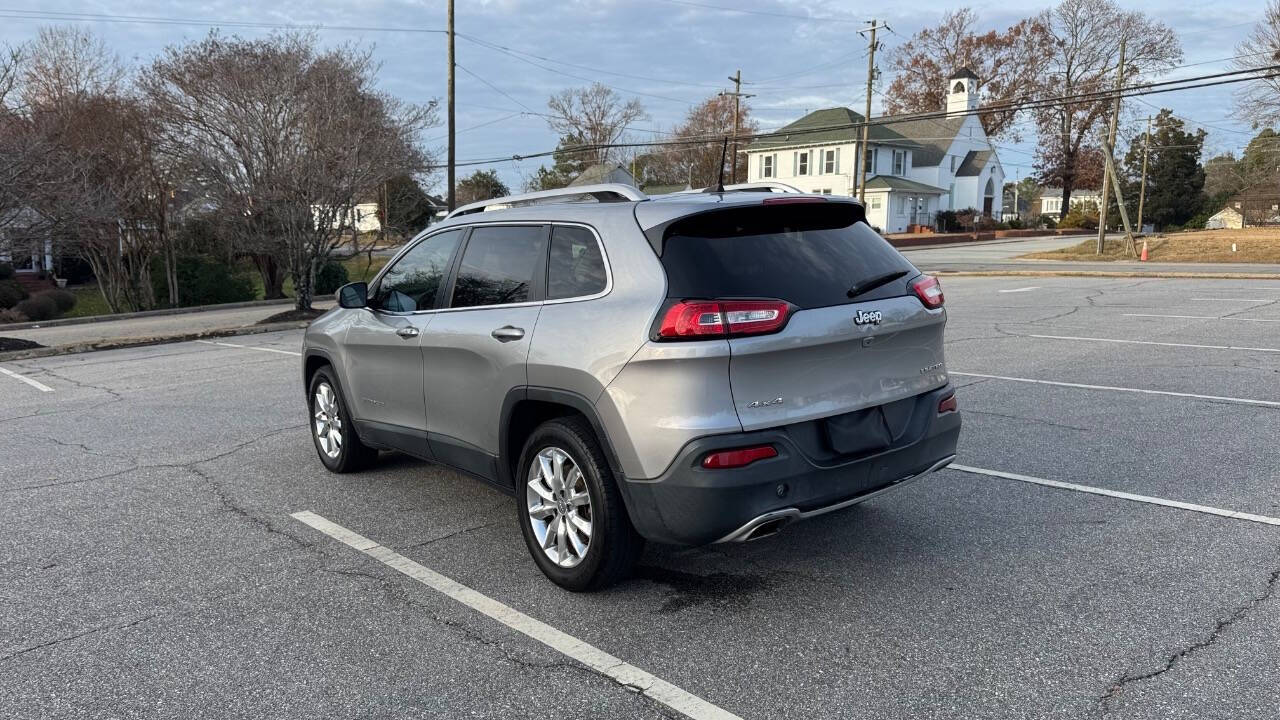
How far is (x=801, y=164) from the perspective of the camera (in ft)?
202

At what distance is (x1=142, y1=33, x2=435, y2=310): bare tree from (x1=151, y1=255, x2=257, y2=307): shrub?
7394 millimetres

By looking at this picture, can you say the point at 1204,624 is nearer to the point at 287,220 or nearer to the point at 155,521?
the point at 155,521

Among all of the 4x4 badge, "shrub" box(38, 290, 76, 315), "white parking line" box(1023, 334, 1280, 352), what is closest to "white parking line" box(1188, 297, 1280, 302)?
"white parking line" box(1023, 334, 1280, 352)

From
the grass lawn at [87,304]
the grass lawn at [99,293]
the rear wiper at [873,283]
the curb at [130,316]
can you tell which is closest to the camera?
the rear wiper at [873,283]

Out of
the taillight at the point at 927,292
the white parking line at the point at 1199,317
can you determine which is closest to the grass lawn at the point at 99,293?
the white parking line at the point at 1199,317

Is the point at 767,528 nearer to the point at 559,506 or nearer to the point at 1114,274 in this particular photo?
the point at 559,506

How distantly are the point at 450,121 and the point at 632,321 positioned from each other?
2407cm

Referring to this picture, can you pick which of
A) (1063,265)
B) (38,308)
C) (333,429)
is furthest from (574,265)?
(1063,265)

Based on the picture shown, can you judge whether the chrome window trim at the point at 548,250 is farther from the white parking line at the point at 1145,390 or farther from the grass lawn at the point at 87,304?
the grass lawn at the point at 87,304

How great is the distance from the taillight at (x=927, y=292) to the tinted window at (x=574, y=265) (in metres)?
1.53

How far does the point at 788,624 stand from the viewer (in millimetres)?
3730

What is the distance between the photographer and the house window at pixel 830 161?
59.5m

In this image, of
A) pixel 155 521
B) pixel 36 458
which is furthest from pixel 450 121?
pixel 155 521

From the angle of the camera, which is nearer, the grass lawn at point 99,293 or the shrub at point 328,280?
the shrub at point 328,280
